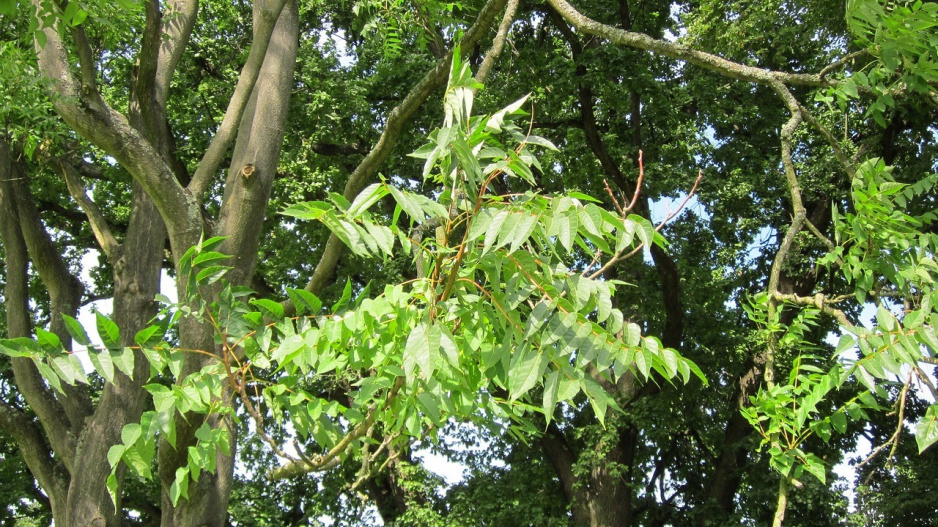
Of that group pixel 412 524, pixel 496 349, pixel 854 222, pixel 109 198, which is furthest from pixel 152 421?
pixel 109 198

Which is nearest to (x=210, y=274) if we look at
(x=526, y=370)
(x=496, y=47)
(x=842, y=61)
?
(x=526, y=370)

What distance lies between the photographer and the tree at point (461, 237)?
2395mm

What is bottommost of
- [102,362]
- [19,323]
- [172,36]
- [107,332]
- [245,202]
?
[102,362]

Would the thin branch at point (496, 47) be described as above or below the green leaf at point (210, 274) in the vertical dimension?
above

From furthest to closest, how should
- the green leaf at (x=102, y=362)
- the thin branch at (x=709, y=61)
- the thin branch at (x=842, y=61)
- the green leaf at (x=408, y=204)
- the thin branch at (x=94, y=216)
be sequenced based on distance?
1. the thin branch at (x=94, y=216)
2. the thin branch at (x=709, y=61)
3. the thin branch at (x=842, y=61)
4. the green leaf at (x=102, y=362)
5. the green leaf at (x=408, y=204)

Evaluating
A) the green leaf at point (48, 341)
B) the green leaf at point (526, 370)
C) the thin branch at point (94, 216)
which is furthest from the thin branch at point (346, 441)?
the thin branch at point (94, 216)

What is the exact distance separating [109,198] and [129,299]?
637 cm

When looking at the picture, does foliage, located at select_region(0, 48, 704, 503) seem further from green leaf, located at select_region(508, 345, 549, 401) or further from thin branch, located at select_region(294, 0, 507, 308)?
thin branch, located at select_region(294, 0, 507, 308)

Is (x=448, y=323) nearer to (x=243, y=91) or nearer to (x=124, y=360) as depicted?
(x=124, y=360)

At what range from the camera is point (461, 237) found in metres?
7.00

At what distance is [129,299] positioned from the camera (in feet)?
21.2

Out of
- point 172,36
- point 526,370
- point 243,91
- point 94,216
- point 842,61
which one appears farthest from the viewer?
point 94,216

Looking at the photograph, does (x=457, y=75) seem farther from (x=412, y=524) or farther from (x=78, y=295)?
(x=412, y=524)

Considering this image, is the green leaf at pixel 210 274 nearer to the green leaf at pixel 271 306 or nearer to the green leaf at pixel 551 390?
the green leaf at pixel 271 306
